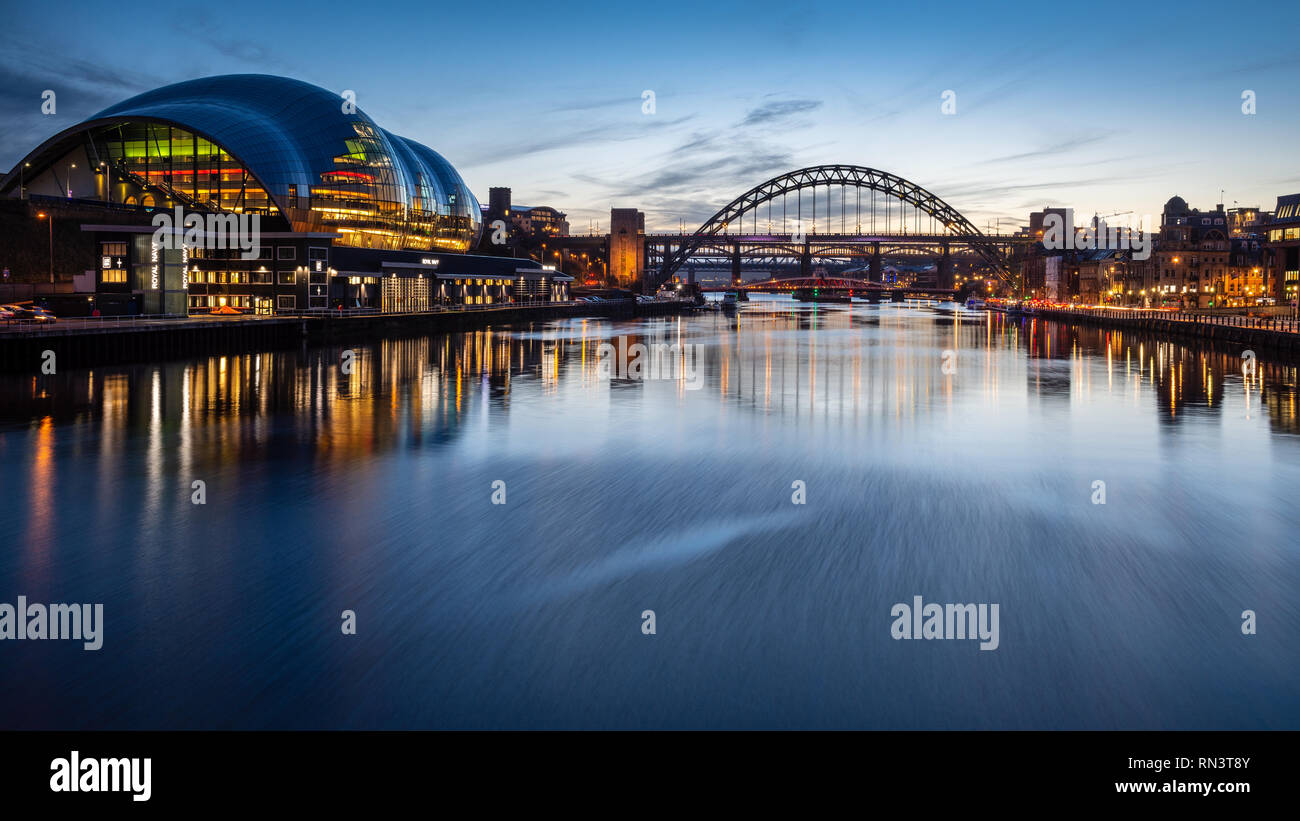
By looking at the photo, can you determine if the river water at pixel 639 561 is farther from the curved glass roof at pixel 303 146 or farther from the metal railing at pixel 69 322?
the curved glass roof at pixel 303 146

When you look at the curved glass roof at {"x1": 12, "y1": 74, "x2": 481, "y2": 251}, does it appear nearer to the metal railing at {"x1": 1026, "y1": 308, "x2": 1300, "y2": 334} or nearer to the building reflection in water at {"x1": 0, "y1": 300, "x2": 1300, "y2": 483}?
the building reflection in water at {"x1": 0, "y1": 300, "x2": 1300, "y2": 483}

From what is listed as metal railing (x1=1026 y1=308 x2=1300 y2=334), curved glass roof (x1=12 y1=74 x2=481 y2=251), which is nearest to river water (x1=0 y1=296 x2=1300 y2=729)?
metal railing (x1=1026 y1=308 x2=1300 y2=334)

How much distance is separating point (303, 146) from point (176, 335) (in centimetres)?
3699

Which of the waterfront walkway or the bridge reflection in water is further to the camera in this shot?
the waterfront walkway

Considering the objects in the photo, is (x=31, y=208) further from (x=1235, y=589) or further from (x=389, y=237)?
(x=1235, y=589)

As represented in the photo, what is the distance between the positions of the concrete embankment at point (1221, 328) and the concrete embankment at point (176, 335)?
50.4m

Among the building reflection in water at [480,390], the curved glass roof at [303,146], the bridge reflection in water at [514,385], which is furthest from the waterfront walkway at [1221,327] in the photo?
the curved glass roof at [303,146]

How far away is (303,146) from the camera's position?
7494cm

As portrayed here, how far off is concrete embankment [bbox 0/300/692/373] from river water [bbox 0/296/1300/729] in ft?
20.7

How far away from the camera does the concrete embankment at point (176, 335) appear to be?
35344 mm

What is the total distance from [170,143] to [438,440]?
63862 mm

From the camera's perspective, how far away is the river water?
27.8ft

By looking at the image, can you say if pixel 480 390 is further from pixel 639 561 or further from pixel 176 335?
pixel 639 561
